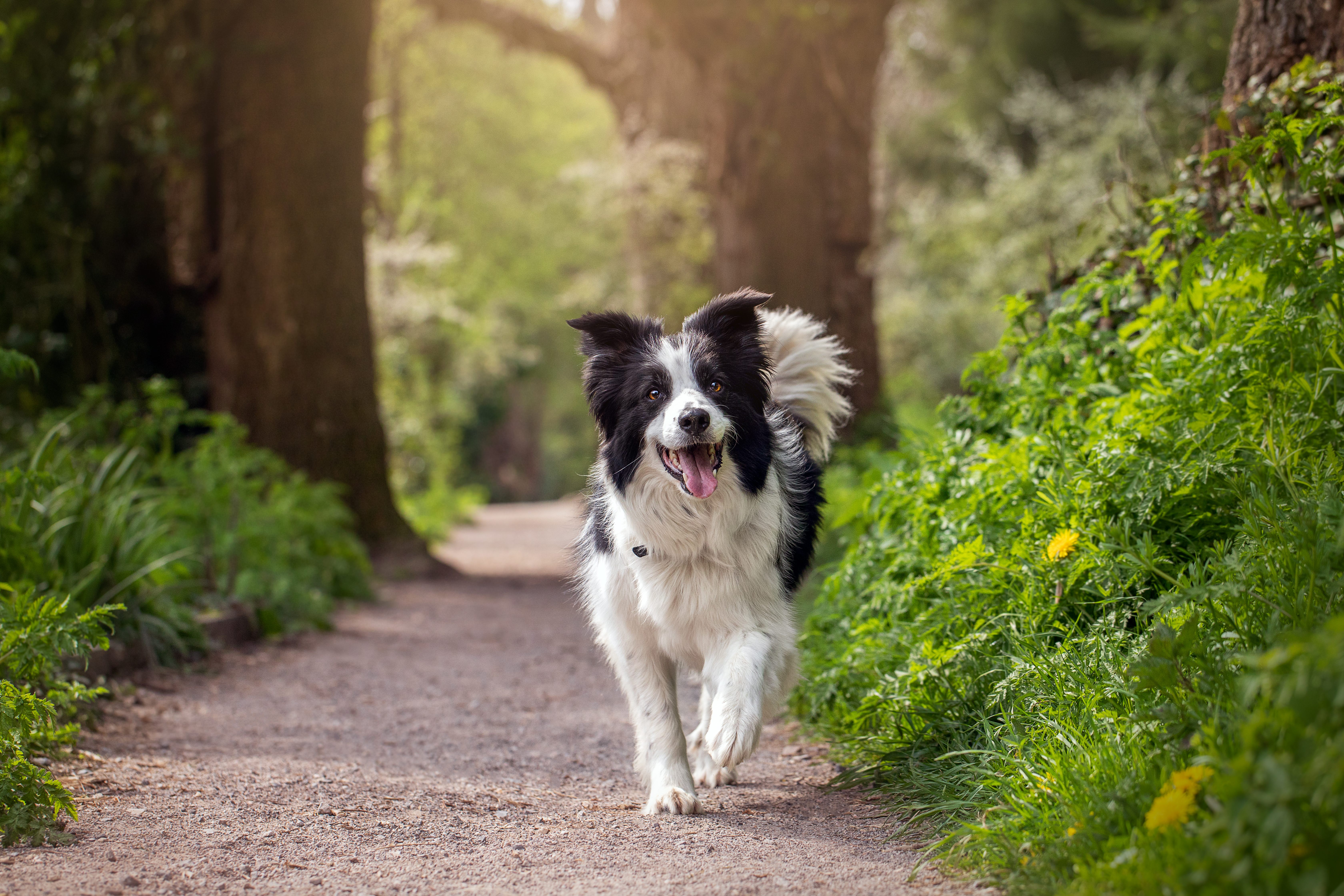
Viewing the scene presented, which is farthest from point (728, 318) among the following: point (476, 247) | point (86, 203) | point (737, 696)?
point (476, 247)

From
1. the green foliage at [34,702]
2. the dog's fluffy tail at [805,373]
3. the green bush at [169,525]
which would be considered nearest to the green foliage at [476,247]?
the green bush at [169,525]

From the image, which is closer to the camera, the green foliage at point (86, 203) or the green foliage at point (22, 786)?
the green foliage at point (22, 786)

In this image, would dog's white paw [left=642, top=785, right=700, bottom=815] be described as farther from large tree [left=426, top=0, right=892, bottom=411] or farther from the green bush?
large tree [left=426, top=0, right=892, bottom=411]

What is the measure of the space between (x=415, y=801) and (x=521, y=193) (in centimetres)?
2957

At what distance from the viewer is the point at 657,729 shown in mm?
3551

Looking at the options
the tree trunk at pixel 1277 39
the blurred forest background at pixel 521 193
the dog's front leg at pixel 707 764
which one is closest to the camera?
the dog's front leg at pixel 707 764

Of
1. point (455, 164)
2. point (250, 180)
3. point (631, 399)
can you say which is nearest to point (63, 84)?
point (250, 180)

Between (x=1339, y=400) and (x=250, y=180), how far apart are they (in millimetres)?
8276

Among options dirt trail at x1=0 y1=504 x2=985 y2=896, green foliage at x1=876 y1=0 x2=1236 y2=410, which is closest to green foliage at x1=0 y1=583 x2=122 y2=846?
dirt trail at x1=0 y1=504 x2=985 y2=896

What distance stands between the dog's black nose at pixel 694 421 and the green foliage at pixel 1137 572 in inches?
35.3

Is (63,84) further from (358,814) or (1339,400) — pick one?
(1339,400)

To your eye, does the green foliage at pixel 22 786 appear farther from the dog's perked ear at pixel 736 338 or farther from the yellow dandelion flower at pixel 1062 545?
the yellow dandelion flower at pixel 1062 545

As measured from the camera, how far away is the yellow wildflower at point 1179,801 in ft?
6.80

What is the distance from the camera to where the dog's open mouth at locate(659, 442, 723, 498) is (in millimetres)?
3479
